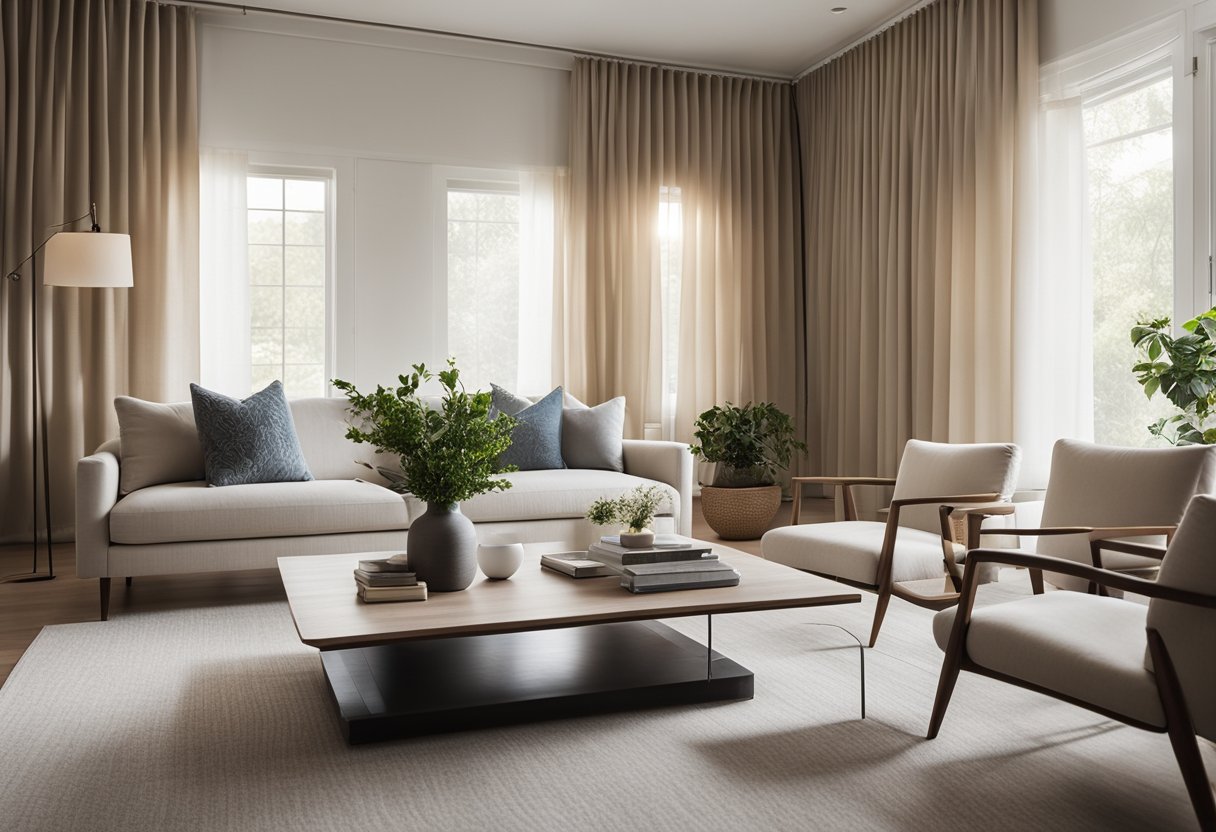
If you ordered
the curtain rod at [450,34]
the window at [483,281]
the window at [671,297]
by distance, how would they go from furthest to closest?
the window at [671,297]
the window at [483,281]
the curtain rod at [450,34]

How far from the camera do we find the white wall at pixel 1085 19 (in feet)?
14.1

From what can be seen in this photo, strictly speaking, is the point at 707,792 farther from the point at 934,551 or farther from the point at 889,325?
the point at 889,325

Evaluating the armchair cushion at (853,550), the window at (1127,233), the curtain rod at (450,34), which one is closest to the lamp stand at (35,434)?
the curtain rod at (450,34)

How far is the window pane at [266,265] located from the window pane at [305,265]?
4 centimetres

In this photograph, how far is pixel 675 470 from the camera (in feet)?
15.6

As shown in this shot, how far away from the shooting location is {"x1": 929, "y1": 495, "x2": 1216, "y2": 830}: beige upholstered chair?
6.01 feet

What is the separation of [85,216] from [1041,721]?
186 inches

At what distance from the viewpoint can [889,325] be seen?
19.4 ft

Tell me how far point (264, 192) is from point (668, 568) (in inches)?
164

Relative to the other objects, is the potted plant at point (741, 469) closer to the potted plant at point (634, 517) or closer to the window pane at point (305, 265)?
the window pane at point (305, 265)

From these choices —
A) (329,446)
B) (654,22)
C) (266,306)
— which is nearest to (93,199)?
(266,306)

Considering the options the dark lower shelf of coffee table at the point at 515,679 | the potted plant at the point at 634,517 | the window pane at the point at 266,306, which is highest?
the window pane at the point at 266,306

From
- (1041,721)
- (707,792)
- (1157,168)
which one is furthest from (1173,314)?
(707,792)

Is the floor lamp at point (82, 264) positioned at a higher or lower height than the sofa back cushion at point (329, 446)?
higher
